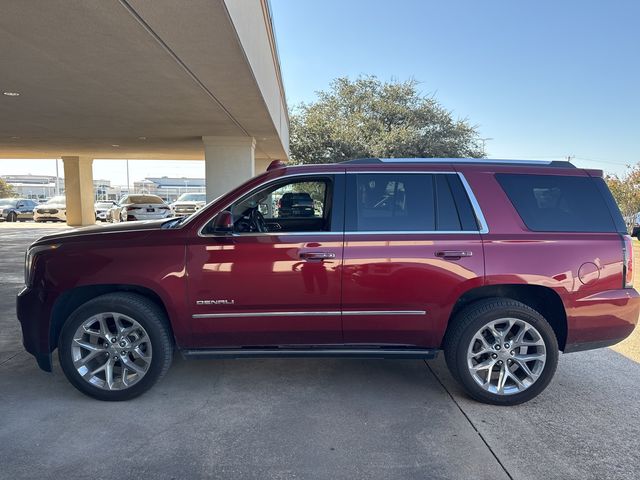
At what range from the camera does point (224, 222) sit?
3.71 meters

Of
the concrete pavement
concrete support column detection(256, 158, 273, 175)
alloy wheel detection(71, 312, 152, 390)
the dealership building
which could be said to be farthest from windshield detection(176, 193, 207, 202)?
alloy wheel detection(71, 312, 152, 390)

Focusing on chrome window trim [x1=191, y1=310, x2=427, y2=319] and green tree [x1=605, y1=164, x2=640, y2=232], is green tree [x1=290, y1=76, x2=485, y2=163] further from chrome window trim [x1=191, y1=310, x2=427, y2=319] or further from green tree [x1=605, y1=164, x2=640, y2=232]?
chrome window trim [x1=191, y1=310, x2=427, y2=319]

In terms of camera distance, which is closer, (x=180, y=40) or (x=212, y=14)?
(x=212, y=14)

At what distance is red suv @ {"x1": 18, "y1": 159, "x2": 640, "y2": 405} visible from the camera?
12.2 ft

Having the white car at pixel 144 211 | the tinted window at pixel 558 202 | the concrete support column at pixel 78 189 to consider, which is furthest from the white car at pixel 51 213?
the tinted window at pixel 558 202

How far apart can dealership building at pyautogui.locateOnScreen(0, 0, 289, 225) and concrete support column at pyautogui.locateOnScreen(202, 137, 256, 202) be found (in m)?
0.03

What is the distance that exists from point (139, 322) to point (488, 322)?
2.88 metres

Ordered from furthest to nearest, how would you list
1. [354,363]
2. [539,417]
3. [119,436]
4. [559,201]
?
1. [354,363]
2. [559,201]
3. [539,417]
4. [119,436]

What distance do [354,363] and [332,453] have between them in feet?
5.41

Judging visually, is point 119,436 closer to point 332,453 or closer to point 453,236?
point 332,453

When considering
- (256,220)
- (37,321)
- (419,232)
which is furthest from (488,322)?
(37,321)

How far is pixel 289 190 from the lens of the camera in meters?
4.95

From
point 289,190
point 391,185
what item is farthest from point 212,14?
point 391,185

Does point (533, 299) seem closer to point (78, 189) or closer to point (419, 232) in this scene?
point (419, 232)
